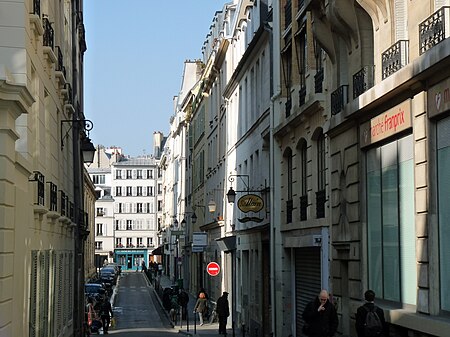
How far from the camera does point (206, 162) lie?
53.8m

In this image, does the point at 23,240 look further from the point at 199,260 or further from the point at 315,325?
the point at 199,260

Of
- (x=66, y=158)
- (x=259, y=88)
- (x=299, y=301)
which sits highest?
(x=259, y=88)

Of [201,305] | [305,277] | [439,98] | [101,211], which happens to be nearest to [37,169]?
[439,98]

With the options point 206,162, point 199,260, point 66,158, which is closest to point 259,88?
point 66,158

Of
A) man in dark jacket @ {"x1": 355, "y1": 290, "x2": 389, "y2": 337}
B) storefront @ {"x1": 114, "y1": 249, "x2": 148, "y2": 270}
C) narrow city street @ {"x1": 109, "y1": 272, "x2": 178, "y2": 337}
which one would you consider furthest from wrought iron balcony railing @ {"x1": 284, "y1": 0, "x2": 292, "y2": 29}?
storefront @ {"x1": 114, "y1": 249, "x2": 148, "y2": 270}

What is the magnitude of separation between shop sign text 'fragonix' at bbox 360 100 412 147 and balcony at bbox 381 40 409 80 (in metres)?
0.70

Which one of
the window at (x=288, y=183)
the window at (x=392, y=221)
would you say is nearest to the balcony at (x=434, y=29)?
the window at (x=392, y=221)

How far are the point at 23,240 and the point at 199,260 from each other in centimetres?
4429

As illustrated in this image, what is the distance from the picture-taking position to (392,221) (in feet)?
54.2

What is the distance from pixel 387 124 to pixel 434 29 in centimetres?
281

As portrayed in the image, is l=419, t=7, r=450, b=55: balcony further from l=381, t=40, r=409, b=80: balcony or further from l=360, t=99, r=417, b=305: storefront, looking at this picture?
l=360, t=99, r=417, b=305: storefront

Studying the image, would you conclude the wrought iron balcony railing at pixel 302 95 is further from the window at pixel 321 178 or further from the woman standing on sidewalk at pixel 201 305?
the woman standing on sidewalk at pixel 201 305

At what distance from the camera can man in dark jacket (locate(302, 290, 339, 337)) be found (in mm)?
15484

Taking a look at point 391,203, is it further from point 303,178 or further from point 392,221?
point 303,178
